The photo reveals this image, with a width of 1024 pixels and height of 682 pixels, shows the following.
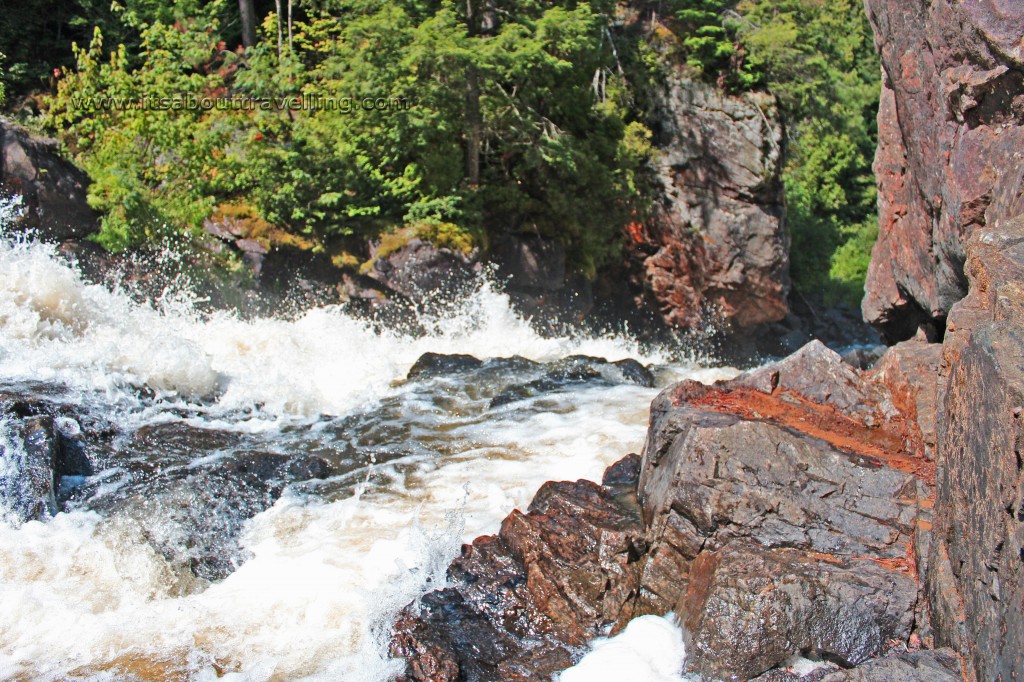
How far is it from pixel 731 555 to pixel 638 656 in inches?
27.3

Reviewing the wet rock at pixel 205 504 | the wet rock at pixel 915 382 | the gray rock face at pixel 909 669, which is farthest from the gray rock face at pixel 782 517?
the wet rock at pixel 205 504

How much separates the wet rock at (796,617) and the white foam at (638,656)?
13 centimetres

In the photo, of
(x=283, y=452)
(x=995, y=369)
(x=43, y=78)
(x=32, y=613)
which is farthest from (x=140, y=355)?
(x=43, y=78)

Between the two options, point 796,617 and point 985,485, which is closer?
point 985,485

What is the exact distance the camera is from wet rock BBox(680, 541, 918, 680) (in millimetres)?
4145

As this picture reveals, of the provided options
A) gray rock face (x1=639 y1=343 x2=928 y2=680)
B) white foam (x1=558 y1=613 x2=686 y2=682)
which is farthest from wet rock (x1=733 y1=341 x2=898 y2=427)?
white foam (x1=558 y1=613 x2=686 y2=682)

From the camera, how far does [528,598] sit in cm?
502

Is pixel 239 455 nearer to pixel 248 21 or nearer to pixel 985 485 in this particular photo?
pixel 985 485

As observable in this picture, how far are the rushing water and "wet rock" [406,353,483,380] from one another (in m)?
0.27

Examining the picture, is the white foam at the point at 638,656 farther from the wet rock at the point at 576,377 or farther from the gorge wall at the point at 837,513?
the wet rock at the point at 576,377

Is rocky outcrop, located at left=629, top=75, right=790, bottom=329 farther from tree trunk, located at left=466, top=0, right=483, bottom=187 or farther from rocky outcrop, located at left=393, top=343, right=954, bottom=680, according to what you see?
rocky outcrop, located at left=393, top=343, right=954, bottom=680

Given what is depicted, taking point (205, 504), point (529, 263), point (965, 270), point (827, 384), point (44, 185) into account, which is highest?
point (44, 185)

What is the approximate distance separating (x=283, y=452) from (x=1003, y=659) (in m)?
5.96

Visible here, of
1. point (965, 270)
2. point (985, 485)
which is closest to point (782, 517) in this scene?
point (985, 485)
